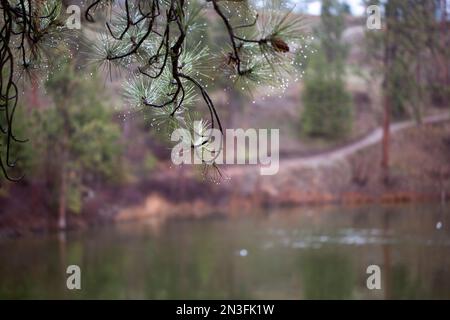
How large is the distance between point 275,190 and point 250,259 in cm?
451

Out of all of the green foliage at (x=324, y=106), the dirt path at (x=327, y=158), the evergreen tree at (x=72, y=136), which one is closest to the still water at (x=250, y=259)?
the evergreen tree at (x=72, y=136)

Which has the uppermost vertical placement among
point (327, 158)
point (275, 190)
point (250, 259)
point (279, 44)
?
point (279, 44)

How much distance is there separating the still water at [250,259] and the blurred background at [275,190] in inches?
1.1

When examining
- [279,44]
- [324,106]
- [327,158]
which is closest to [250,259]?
[327,158]

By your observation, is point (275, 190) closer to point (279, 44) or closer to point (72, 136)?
point (72, 136)

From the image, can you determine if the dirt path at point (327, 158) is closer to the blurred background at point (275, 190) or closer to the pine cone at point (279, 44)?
the blurred background at point (275, 190)

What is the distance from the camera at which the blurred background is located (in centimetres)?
639

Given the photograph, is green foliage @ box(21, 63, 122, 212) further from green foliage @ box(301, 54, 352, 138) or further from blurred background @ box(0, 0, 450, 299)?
green foliage @ box(301, 54, 352, 138)

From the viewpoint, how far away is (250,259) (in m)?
7.51

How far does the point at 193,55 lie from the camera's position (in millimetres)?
2283

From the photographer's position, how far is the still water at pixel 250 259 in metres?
5.87

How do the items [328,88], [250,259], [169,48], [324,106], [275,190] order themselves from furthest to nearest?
[324,106] → [328,88] → [275,190] → [250,259] → [169,48]
